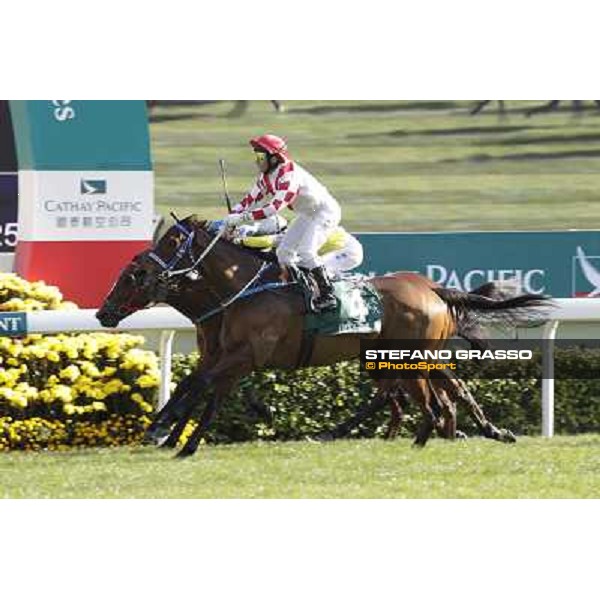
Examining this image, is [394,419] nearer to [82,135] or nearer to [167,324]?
[167,324]

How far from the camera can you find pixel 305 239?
804 centimetres

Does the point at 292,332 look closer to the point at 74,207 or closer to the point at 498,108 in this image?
the point at 74,207

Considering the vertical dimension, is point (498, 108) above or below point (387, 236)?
above

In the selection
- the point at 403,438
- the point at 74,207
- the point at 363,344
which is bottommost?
the point at 403,438

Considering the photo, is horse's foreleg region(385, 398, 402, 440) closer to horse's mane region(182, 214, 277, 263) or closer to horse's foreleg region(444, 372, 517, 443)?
horse's foreleg region(444, 372, 517, 443)

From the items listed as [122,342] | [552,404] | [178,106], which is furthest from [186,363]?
[178,106]

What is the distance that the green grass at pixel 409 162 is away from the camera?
10.9 meters

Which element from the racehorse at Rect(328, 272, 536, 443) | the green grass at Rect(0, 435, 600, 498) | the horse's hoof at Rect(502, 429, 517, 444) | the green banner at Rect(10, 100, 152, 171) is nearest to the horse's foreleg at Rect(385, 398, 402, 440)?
the racehorse at Rect(328, 272, 536, 443)

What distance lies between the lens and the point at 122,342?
28.3ft

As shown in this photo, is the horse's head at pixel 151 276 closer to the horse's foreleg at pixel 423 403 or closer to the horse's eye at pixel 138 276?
the horse's eye at pixel 138 276

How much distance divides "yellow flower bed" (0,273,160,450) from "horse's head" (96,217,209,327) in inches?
21.4

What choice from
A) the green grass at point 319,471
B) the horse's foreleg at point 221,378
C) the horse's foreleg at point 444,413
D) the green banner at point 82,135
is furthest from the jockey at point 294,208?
the green banner at point 82,135

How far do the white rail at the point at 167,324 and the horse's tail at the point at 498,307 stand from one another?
94 millimetres

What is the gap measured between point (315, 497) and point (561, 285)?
11.5ft
